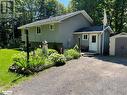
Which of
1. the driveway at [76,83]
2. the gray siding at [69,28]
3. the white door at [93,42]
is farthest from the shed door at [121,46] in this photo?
the driveway at [76,83]

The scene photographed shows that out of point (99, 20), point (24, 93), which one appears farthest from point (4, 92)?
point (99, 20)

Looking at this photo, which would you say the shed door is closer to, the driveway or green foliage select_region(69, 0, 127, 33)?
the driveway

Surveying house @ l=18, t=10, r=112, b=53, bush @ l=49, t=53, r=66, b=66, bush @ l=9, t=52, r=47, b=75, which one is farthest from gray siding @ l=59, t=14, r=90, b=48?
bush @ l=9, t=52, r=47, b=75

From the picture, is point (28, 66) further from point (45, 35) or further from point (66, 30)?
point (45, 35)

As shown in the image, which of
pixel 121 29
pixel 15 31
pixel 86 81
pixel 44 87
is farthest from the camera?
pixel 15 31

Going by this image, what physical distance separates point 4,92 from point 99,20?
31.4 meters

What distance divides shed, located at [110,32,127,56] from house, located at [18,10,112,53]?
3.99 feet

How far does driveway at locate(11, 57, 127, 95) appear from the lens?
9328 mm

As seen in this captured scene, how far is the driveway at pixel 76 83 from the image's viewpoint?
9328 mm

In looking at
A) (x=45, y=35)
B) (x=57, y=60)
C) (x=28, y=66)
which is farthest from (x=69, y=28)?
(x=28, y=66)

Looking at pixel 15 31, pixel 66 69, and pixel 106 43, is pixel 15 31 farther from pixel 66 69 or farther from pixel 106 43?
pixel 66 69

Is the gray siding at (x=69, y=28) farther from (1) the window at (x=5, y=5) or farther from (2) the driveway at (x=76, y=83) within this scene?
(1) the window at (x=5, y=5)

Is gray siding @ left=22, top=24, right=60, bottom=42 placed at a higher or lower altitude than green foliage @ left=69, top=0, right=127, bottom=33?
lower

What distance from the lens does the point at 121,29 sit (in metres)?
38.2
